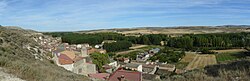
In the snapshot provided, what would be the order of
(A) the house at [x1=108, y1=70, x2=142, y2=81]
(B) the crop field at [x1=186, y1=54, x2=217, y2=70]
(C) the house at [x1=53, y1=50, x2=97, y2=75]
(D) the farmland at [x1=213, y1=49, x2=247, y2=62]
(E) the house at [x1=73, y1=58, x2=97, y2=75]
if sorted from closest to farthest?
1. (A) the house at [x1=108, y1=70, x2=142, y2=81]
2. (C) the house at [x1=53, y1=50, x2=97, y2=75]
3. (E) the house at [x1=73, y1=58, x2=97, y2=75]
4. (B) the crop field at [x1=186, y1=54, x2=217, y2=70]
5. (D) the farmland at [x1=213, y1=49, x2=247, y2=62]

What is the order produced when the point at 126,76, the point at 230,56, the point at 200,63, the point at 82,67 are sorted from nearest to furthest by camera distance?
1. the point at 126,76
2. the point at 82,67
3. the point at 200,63
4. the point at 230,56

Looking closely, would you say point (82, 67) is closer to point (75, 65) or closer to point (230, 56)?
point (75, 65)

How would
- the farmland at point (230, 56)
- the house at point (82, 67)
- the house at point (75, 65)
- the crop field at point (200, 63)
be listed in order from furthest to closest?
the farmland at point (230, 56), the crop field at point (200, 63), the house at point (82, 67), the house at point (75, 65)

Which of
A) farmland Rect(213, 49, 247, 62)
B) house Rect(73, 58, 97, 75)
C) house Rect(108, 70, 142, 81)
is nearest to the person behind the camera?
house Rect(108, 70, 142, 81)

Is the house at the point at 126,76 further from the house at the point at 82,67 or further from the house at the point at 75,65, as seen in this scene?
the house at the point at 82,67

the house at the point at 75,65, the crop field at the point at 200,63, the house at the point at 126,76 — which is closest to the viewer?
the house at the point at 126,76

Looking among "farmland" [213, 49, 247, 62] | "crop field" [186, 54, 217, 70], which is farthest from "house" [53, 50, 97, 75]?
"farmland" [213, 49, 247, 62]

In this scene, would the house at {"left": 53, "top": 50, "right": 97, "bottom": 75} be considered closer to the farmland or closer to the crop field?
the crop field

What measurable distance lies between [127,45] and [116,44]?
16.2 ft

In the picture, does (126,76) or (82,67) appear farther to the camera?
(82,67)

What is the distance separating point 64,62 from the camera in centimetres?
2464

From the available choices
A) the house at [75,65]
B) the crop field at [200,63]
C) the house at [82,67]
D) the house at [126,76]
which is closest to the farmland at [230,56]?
the crop field at [200,63]

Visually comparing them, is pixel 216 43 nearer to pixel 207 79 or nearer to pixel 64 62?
pixel 64 62

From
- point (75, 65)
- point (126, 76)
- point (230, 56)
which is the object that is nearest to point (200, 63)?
point (230, 56)
